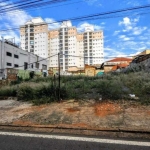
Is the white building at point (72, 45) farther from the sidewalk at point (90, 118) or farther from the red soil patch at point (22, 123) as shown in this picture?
the red soil patch at point (22, 123)

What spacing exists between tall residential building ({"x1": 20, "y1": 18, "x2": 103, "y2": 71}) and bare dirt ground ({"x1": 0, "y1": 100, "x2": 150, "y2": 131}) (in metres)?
64.6

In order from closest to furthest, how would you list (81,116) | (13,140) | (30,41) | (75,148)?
1. (75,148)
2. (13,140)
3. (81,116)
4. (30,41)

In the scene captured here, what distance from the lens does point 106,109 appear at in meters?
6.76

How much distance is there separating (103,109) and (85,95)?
8.17ft

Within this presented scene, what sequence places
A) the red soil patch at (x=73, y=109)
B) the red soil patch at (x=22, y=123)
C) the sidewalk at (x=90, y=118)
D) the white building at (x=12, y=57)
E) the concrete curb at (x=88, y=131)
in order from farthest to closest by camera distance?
the white building at (x=12, y=57)
the red soil patch at (x=73, y=109)
the red soil patch at (x=22, y=123)
the sidewalk at (x=90, y=118)
the concrete curb at (x=88, y=131)

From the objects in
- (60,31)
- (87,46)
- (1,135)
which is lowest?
(1,135)

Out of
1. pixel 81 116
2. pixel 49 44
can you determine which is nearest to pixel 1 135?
pixel 81 116

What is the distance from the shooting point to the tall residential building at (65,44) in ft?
232

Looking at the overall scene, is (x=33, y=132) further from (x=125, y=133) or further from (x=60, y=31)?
(x=60, y=31)

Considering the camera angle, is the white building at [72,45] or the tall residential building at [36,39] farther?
the white building at [72,45]

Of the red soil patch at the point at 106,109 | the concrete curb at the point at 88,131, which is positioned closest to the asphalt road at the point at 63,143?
the concrete curb at the point at 88,131

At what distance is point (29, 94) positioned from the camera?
9.67m

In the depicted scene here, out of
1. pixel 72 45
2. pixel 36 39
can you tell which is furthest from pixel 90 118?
pixel 72 45

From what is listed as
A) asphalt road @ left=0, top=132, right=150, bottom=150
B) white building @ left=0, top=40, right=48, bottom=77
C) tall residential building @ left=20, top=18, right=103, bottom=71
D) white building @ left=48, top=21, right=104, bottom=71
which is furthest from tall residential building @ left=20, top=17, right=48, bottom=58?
asphalt road @ left=0, top=132, right=150, bottom=150
